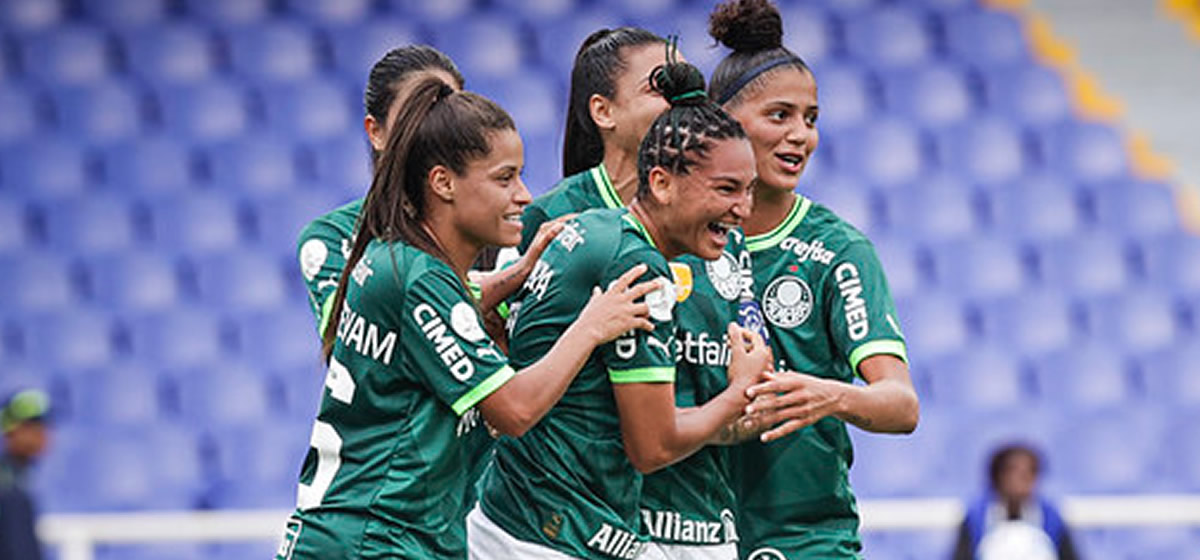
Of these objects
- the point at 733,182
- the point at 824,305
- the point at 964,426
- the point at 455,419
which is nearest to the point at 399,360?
the point at 455,419

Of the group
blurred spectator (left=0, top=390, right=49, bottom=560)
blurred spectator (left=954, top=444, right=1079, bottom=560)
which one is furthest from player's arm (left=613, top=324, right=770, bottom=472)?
blurred spectator (left=0, top=390, right=49, bottom=560)

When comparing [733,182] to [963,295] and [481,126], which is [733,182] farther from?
[963,295]

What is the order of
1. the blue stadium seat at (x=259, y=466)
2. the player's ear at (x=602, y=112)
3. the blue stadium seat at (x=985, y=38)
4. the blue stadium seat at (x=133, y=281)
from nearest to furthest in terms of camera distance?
the player's ear at (x=602, y=112), the blue stadium seat at (x=259, y=466), the blue stadium seat at (x=133, y=281), the blue stadium seat at (x=985, y=38)

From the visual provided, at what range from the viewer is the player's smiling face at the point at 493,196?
10.2ft

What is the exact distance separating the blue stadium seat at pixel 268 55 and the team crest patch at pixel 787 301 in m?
6.67

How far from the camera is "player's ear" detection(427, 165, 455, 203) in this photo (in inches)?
123

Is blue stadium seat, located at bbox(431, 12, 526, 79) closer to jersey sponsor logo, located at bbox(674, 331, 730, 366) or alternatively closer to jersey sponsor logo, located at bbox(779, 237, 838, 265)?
jersey sponsor logo, located at bbox(779, 237, 838, 265)

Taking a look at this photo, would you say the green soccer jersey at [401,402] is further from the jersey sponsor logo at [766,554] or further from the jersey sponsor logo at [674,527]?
the jersey sponsor logo at [766,554]

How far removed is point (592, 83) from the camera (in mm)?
3762

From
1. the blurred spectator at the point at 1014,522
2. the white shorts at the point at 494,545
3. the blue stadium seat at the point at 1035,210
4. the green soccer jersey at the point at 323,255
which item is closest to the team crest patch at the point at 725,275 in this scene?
the white shorts at the point at 494,545

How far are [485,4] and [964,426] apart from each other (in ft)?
11.8

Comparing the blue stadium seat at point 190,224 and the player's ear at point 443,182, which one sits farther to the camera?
the blue stadium seat at point 190,224

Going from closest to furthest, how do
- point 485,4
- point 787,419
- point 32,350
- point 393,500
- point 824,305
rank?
point 393,500
point 787,419
point 824,305
point 32,350
point 485,4

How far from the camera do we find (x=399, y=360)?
3029mm
